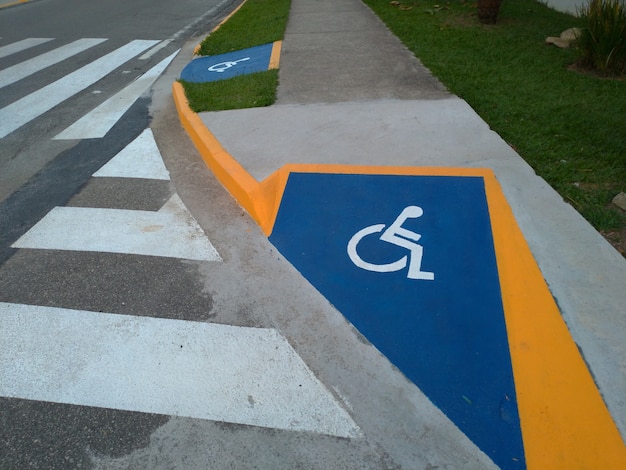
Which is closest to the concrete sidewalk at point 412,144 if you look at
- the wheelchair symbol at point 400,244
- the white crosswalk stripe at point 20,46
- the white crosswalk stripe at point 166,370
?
the wheelchair symbol at point 400,244

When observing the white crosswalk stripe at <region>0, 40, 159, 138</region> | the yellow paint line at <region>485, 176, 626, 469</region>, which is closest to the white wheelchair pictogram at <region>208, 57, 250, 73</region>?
the white crosswalk stripe at <region>0, 40, 159, 138</region>

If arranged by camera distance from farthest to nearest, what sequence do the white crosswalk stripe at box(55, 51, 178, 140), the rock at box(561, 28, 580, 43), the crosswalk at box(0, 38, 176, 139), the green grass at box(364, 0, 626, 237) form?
the rock at box(561, 28, 580, 43) < the crosswalk at box(0, 38, 176, 139) < the white crosswalk stripe at box(55, 51, 178, 140) < the green grass at box(364, 0, 626, 237)

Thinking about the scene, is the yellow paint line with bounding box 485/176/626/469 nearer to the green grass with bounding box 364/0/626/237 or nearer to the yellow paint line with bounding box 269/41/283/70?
the green grass with bounding box 364/0/626/237

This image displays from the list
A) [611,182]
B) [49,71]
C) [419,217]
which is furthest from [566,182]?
[49,71]

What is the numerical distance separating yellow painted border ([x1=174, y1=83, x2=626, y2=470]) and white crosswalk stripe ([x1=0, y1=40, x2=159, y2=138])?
480 cm

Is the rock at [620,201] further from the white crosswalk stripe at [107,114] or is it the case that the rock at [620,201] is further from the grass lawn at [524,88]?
the white crosswalk stripe at [107,114]

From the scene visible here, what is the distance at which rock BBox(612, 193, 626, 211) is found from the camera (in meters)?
4.31

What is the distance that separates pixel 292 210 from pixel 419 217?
1.06 metres

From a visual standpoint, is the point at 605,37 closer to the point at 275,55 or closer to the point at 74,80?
the point at 275,55

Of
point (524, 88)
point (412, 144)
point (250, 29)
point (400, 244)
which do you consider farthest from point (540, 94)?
point (250, 29)

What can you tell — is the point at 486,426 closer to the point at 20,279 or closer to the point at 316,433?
the point at 316,433

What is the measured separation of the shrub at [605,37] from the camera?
700cm

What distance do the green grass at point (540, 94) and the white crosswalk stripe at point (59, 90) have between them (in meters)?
5.48

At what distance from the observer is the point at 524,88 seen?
6883 mm
